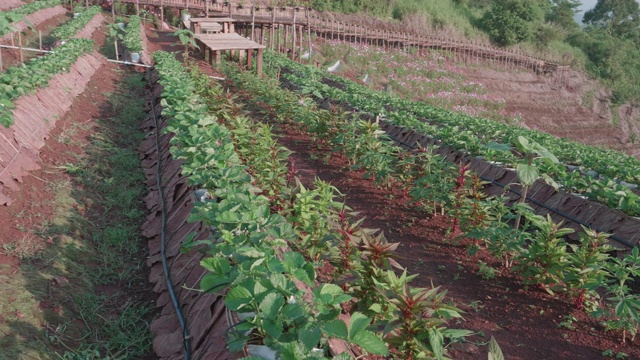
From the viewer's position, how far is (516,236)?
519 cm

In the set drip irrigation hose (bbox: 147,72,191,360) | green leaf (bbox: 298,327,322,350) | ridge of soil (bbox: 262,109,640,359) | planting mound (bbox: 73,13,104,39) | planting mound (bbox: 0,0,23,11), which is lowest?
ridge of soil (bbox: 262,109,640,359)

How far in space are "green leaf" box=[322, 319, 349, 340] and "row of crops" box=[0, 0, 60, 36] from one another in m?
9.90

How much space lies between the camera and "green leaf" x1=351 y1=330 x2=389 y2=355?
225cm

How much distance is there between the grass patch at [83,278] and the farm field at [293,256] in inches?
0.6

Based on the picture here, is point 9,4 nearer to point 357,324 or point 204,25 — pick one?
point 204,25

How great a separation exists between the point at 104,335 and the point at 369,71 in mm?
23948

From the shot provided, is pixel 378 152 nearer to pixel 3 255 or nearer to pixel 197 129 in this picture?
pixel 197 129

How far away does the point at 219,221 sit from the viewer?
3.46 metres

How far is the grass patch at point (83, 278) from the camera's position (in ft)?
11.8

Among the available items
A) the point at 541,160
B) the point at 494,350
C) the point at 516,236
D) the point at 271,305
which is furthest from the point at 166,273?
the point at 541,160

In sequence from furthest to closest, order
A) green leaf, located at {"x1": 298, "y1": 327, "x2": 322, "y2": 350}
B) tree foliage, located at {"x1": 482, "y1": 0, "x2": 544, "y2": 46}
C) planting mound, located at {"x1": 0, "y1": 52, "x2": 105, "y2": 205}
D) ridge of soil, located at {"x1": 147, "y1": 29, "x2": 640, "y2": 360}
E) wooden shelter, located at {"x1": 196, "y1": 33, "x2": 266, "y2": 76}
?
1. tree foliage, located at {"x1": 482, "y1": 0, "x2": 544, "y2": 46}
2. wooden shelter, located at {"x1": 196, "y1": 33, "x2": 266, "y2": 76}
3. planting mound, located at {"x1": 0, "y1": 52, "x2": 105, "y2": 205}
4. ridge of soil, located at {"x1": 147, "y1": 29, "x2": 640, "y2": 360}
5. green leaf, located at {"x1": 298, "y1": 327, "x2": 322, "y2": 350}

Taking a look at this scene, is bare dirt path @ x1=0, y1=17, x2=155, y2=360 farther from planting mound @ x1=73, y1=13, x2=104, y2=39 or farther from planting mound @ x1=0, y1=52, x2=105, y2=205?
planting mound @ x1=73, y1=13, x2=104, y2=39

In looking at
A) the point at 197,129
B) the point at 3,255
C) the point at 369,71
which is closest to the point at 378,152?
the point at 197,129

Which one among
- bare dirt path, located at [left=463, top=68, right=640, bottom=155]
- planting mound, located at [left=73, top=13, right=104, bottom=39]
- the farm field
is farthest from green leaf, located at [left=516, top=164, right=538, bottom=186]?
bare dirt path, located at [left=463, top=68, right=640, bottom=155]
